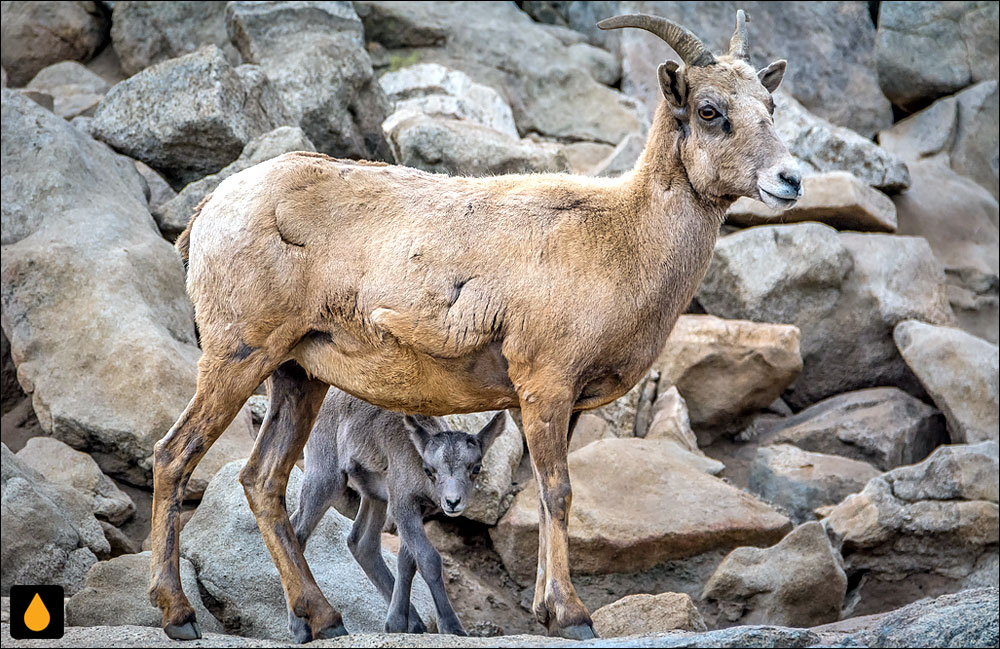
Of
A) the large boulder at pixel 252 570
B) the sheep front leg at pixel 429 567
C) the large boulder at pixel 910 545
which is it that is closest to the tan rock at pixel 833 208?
the large boulder at pixel 910 545

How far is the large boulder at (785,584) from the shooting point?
10.2 meters

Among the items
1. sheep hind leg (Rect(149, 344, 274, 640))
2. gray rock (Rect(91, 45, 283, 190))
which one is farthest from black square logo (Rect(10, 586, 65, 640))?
gray rock (Rect(91, 45, 283, 190))

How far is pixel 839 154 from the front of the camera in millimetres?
17312

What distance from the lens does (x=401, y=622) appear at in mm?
8555

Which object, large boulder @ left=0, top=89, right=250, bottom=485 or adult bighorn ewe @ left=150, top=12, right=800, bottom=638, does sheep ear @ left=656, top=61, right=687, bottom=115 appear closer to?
adult bighorn ewe @ left=150, top=12, right=800, bottom=638

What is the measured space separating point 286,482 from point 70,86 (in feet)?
39.3

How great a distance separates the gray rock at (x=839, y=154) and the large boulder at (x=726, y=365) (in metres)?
4.12

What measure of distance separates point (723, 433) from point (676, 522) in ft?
11.9

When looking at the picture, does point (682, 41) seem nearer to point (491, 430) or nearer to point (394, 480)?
point (491, 430)

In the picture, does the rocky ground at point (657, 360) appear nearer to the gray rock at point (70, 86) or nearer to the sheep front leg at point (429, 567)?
the gray rock at point (70, 86)

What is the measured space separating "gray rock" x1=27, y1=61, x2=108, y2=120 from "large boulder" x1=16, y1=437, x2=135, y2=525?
703 cm

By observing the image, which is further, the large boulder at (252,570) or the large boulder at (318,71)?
the large boulder at (318,71)

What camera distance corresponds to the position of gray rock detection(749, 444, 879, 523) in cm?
1274

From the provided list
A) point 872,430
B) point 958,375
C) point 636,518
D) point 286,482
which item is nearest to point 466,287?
point 286,482
